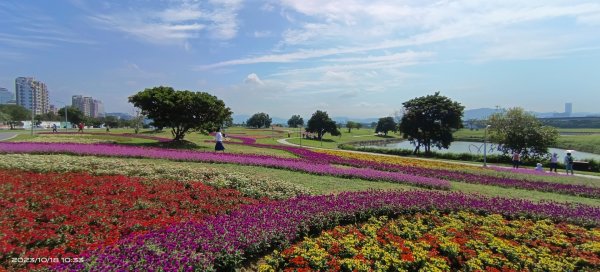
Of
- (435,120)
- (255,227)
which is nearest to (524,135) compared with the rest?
(435,120)

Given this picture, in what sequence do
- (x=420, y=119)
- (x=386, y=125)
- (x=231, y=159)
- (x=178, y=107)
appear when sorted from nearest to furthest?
1. (x=231, y=159)
2. (x=178, y=107)
3. (x=420, y=119)
4. (x=386, y=125)

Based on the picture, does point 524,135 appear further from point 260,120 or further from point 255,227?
point 260,120

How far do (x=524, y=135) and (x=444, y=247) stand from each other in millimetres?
35259

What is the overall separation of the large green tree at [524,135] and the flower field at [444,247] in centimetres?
3145

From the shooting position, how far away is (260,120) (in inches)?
4513

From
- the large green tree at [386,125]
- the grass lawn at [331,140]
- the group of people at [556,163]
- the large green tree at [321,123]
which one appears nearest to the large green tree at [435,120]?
the grass lawn at [331,140]

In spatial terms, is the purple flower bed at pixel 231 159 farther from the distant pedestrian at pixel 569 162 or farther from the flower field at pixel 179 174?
the distant pedestrian at pixel 569 162

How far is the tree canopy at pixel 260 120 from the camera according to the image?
376 feet

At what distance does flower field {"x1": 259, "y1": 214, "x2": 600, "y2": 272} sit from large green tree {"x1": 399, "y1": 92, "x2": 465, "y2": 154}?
→ 3366 centimetres

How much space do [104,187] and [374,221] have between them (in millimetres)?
7190

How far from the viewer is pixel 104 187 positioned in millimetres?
9453

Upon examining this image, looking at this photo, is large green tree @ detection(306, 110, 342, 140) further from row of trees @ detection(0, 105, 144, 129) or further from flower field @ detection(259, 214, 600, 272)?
flower field @ detection(259, 214, 600, 272)

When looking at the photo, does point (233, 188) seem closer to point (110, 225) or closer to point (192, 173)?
point (192, 173)

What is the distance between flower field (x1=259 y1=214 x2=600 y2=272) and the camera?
587cm
